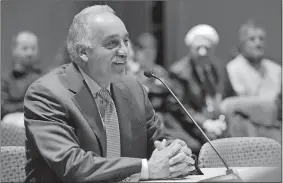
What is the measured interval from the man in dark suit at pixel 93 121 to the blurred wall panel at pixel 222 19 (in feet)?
14.5

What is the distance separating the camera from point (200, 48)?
5590 millimetres

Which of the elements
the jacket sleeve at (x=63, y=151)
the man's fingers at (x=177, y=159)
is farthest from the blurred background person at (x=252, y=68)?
the jacket sleeve at (x=63, y=151)

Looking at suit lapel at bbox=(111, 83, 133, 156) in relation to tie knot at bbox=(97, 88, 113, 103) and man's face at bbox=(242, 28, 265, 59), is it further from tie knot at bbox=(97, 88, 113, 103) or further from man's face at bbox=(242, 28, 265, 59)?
man's face at bbox=(242, 28, 265, 59)

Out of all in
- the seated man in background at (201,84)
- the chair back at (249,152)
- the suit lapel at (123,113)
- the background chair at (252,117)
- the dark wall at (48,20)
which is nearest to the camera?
the suit lapel at (123,113)

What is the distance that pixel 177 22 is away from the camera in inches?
277

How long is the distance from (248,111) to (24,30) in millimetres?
3197

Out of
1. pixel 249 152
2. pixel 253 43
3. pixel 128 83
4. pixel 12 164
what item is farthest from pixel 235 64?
pixel 12 164

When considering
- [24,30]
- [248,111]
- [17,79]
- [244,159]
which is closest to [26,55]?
[17,79]

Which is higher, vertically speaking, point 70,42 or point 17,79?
point 70,42

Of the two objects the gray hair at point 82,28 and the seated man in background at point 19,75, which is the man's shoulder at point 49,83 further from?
the seated man in background at point 19,75

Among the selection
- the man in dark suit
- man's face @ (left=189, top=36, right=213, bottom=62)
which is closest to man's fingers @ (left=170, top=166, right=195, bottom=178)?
the man in dark suit

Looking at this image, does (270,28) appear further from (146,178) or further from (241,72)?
(146,178)

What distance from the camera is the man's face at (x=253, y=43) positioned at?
5719 millimetres

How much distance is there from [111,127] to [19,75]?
3642 millimetres
